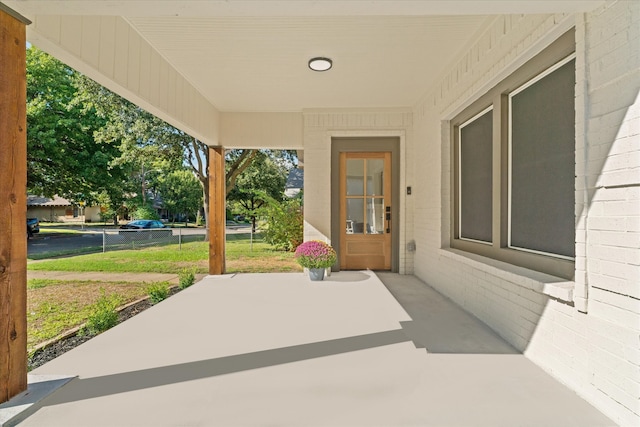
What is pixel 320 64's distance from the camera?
3.66 meters

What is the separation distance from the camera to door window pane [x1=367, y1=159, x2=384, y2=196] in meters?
5.45

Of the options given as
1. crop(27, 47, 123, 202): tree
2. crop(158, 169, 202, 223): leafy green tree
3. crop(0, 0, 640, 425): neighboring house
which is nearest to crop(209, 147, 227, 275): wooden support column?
crop(0, 0, 640, 425): neighboring house

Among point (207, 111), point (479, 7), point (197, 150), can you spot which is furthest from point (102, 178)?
point (479, 7)

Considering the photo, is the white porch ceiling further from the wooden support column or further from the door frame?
the wooden support column

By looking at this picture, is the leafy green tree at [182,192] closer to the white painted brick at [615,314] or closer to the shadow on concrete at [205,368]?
the shadow on concrete at [205,368]

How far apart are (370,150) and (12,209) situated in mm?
4571

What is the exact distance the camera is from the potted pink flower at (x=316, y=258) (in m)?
4.75

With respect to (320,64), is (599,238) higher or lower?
lower

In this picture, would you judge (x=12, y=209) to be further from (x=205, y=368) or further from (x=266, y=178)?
(x=266, y=178)

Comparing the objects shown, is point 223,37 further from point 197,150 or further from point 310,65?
point 197,150

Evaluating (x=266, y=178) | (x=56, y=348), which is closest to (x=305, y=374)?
(x=56, y=348)

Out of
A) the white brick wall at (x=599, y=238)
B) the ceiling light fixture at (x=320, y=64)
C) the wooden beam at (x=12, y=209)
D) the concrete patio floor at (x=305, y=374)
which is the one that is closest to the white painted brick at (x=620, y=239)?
the white brick wall at (x=599, y=238)

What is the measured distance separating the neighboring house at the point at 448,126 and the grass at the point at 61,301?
154cm

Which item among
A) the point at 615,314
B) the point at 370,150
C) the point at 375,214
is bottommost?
the point at 615,314
